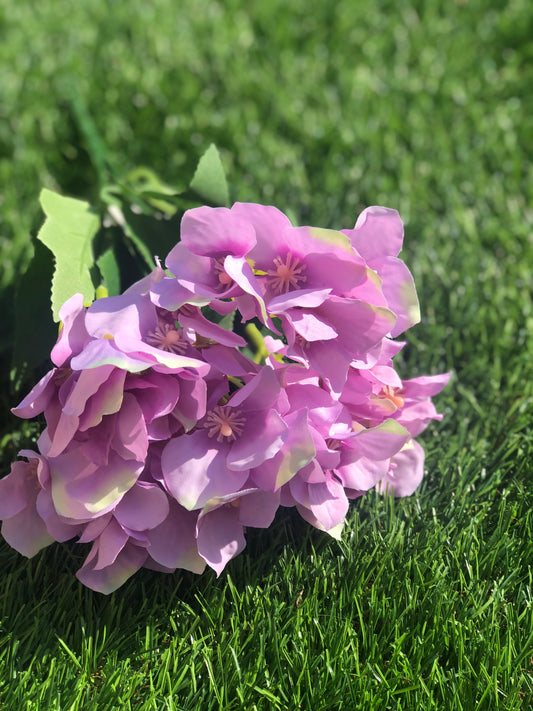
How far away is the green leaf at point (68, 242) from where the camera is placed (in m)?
1.01

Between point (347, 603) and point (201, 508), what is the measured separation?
0.27 meters

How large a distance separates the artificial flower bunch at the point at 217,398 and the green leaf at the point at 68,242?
91mm

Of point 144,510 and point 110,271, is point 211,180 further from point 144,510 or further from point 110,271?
point 144,510

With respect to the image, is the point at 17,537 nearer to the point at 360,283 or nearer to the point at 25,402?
the point at 25,402

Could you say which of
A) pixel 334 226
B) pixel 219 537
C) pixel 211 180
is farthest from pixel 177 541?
pixel 334 226

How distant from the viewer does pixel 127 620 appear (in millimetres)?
1049

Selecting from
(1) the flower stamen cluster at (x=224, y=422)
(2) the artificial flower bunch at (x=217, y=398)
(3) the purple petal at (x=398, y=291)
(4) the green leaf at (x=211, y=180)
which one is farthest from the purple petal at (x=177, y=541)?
(4) the green leaf at (x=211, y=180)

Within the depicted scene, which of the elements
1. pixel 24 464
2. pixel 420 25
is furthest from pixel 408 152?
pixel 24 464

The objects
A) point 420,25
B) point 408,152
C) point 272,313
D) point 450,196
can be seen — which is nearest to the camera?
point 272,313

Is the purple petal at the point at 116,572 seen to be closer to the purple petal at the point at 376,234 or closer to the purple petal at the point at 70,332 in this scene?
the purple petal at the point at 70,332

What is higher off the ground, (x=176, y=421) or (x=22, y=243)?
(x=176, y=421)

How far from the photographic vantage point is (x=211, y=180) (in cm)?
121

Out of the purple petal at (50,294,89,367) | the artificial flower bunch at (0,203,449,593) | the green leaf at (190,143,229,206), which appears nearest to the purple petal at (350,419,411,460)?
the artificial flower bunch at (0,203,449,593)

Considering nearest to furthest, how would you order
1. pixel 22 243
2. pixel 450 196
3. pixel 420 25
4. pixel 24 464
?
pixel 24 464, pixel 22 243, pixel 450 196, pixel 420 25
